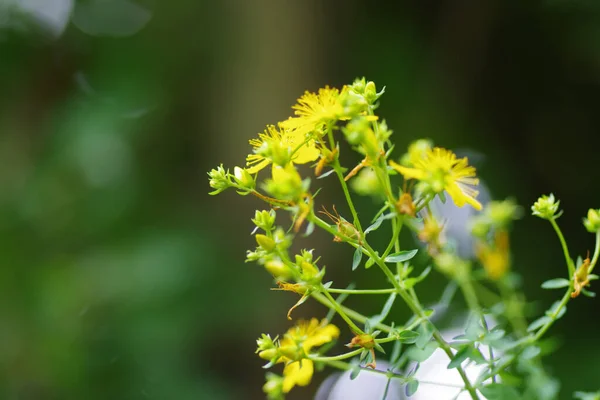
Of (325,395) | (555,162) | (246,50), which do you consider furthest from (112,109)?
(555,162)

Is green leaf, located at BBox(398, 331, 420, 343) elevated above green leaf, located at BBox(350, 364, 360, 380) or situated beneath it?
elevated above

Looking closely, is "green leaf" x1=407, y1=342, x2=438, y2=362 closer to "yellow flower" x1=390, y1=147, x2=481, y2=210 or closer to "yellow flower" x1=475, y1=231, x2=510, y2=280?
"yellow flower" x1=390, y1=147, x2=481, y2=210

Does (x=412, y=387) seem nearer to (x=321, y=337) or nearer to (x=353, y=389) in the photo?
(x=321, y=337)

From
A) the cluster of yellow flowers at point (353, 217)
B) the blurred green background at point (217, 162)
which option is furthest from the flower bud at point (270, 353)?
the blurred green background at point (217, 162)

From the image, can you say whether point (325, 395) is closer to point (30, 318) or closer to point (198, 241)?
point (198, 241)

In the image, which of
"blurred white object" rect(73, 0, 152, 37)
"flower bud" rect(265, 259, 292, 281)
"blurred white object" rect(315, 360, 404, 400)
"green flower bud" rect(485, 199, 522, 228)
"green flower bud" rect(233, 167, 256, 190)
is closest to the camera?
"flower bud" rect(265, 259, 292, 281)

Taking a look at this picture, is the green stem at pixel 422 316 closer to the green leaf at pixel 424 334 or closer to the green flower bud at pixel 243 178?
the green leaf at pixel 424 334

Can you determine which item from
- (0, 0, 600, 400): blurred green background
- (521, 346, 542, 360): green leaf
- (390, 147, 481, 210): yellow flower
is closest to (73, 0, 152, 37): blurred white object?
(0, 0, 600, 400): blurred green background

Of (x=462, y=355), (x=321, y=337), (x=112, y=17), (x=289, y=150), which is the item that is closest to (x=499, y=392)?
(x=462, y=355)
